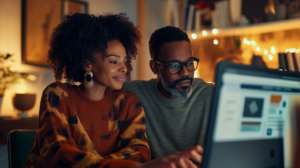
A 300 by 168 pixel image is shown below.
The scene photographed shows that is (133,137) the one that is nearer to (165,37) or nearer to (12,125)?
(165,37)

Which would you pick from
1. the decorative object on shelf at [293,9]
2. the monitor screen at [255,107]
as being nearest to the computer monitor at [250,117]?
the monitor screen at [255,107]

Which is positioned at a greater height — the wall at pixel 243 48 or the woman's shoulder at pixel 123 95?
the wall at pixel 243 48

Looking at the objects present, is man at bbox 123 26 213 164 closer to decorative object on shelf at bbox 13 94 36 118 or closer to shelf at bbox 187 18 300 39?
decorative object on shelf at bbox 13 94 36 118

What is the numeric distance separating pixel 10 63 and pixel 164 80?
5.50 feet

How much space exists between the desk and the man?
116 centimetres

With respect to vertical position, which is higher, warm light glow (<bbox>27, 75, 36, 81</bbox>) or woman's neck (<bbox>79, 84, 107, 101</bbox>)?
warm light glow (<bbox>27, 75, 36, 81</bbox>)

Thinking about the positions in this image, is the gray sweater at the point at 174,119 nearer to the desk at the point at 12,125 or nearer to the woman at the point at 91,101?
the woman at the point at 91,101

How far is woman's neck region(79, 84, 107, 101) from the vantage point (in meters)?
1.17

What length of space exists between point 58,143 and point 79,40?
0.47 m

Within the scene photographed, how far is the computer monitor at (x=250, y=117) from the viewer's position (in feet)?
1.69

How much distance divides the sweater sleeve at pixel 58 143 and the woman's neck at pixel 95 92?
0.10m

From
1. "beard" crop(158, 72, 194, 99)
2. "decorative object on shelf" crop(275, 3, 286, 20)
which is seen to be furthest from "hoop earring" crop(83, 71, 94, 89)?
"decorative object on shelf" crop(275, 3, 286, 20)

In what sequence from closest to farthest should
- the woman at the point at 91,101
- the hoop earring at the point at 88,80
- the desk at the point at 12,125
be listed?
the woman at the point at 91,101, the hoop earring at the point at 88,80, the desk at the point at 12,125

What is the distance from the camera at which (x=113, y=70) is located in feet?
3.79
